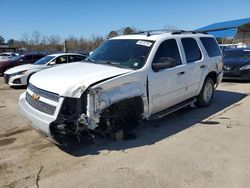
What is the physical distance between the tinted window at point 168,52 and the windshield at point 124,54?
0.22m

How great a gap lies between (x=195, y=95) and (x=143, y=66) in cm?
240

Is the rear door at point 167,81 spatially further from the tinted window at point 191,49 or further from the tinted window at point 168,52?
the tinted window at point 191,49

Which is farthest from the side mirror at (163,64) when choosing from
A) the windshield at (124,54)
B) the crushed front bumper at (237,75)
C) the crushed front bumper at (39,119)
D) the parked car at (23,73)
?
the parked car at (23,73)

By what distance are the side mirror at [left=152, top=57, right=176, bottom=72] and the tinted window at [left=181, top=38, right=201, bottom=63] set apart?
0.90m

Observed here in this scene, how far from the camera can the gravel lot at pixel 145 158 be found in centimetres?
395

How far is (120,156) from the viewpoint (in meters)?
4.71

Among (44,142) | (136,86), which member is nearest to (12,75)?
(44,142)

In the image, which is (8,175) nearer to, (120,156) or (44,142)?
(44,142)

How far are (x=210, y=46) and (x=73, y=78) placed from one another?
4585mm

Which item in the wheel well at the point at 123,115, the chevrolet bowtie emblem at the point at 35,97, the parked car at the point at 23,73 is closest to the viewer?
→ the chevrolet bowtie emblem at the point at 35,97

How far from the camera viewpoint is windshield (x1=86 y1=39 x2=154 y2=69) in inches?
221

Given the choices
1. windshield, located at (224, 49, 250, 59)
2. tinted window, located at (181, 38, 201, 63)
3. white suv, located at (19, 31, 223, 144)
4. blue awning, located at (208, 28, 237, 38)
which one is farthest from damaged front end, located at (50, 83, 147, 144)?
blue awning, located at (208, 28, 237, 38)

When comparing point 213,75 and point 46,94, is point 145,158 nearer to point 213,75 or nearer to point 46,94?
point 46,94

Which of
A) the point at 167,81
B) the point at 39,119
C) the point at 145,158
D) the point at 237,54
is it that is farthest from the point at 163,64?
the point at 237,54
